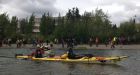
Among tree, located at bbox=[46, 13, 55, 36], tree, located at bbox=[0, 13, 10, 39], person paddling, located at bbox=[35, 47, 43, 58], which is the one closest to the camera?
person paddling, located at bbox=[35, 47, 43, 58]

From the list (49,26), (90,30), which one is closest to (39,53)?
(90,30)

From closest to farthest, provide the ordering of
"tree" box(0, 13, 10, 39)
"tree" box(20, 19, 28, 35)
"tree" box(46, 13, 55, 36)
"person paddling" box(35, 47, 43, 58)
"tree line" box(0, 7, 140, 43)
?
"person paddling" box(35, 47, 43, 58) → "tree line" box(0, 7, 140, 43) → "tree" box(0, 13, 10, 39) → "tree" box(46, 13, 55, 36) → "tree" box(20, 19, 28, 35)

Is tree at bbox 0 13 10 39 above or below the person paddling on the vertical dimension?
above

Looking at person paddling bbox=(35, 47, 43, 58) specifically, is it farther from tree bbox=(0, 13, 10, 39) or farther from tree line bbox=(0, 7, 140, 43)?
tree bbox=(0, 13, 10, 39)

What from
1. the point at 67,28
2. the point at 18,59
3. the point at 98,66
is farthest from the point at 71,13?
the point at 98,66

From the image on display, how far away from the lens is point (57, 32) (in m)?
89.9

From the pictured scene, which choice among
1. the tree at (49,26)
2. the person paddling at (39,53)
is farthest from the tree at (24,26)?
the person paddling at (39,53)

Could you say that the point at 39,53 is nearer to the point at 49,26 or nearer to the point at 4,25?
the point at 4,25

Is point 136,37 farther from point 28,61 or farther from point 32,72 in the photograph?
point 32,72

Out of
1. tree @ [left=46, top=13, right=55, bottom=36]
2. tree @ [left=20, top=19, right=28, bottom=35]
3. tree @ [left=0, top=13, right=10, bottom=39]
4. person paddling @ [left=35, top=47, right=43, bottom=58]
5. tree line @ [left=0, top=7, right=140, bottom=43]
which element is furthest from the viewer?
tree @ [left=20, top=19, right=28, bottom=35]

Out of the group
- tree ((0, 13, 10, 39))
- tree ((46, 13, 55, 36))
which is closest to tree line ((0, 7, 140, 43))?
tree ((0, 13, 10, 39))

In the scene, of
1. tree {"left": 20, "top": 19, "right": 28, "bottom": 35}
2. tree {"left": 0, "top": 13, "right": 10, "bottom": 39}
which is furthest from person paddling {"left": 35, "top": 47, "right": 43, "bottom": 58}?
tree {"left": 20, "top": 19, "right": 28, "bottom": 35}

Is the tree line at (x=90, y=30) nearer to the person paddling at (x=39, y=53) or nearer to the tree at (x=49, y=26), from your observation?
the tree at (x=49, y=26)

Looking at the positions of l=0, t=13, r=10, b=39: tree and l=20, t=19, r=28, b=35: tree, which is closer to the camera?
l=0, t=13, r=10, b=39: tree
